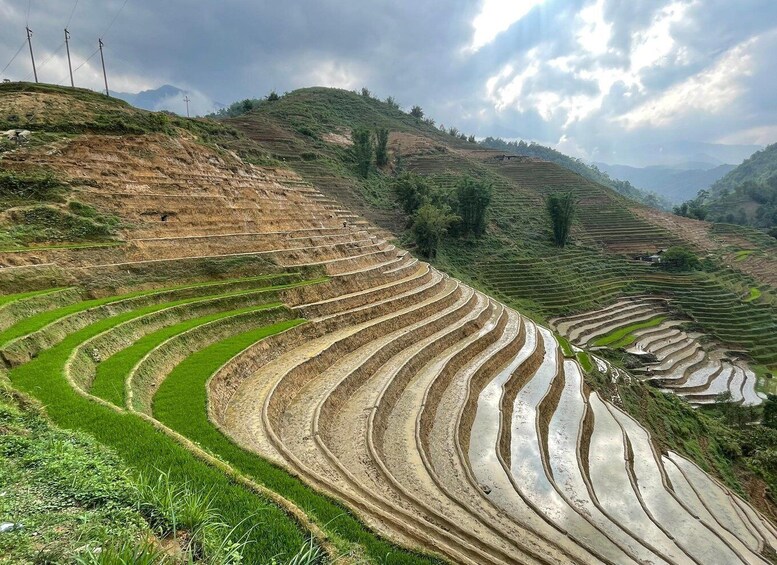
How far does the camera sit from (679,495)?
11.1 metres

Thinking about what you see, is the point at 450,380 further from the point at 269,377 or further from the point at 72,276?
the point at 72,276

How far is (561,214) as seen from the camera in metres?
40.0

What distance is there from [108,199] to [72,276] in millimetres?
4777

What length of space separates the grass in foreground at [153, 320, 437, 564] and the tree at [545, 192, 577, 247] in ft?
122

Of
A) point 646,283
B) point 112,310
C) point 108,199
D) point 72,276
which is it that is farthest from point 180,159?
point 646,283

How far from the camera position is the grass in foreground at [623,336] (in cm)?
2610

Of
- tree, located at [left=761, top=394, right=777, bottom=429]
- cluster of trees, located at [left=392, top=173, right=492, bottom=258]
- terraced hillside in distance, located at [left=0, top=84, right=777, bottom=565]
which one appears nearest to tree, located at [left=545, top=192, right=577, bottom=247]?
cluster of trees, located at [left=392, top=173, right=492, bottom=258]

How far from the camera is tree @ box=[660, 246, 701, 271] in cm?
3769

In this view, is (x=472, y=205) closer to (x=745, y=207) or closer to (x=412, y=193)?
(x=412, y=193)

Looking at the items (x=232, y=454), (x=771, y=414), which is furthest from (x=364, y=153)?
(x=232, y=454)

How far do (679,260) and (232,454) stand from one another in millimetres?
43393

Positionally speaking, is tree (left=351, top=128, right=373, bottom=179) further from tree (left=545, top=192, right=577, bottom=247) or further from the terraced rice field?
the terraced rice field

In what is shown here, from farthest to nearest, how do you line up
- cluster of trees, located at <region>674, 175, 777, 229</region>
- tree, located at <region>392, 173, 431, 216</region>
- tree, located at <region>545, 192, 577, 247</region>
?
cluster of trees, located at <region>674, 175, 777, 229</region> → tree, located at <region>545, 192, 577, 247</region> → tree, located at <region>392, 173, 431, 216</region>

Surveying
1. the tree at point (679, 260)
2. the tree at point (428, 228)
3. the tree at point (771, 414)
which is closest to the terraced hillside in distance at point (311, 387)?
the tree at point (771, 414)
